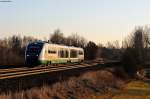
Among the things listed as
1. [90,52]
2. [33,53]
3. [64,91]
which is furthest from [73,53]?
[90,52]

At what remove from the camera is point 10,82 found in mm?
23844

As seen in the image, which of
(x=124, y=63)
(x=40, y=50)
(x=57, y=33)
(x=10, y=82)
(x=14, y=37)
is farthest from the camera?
(x=57, y=33)

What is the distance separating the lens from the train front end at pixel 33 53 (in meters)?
45.6

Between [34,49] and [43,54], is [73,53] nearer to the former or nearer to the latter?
[34,49]

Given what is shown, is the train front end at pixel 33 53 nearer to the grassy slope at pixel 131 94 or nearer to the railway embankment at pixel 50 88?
the grassy slope at pixel 131 94

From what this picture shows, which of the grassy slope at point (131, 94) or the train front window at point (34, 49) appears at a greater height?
the train front window at point (34, 49)

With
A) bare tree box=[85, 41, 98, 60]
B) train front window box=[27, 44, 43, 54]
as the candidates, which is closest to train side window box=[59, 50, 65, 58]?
train front window box=[27, 44, 43, 54]

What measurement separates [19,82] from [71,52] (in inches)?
1486

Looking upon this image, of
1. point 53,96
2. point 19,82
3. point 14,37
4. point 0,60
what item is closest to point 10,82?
point 19,82

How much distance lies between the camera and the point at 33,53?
152ft

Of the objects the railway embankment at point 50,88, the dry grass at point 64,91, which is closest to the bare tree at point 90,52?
the dry grass at point 64,91

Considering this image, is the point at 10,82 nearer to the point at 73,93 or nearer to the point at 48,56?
the point at 73,93

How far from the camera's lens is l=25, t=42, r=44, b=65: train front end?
45.6 m

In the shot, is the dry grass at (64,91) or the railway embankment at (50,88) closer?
the dry grass at (64,91)
